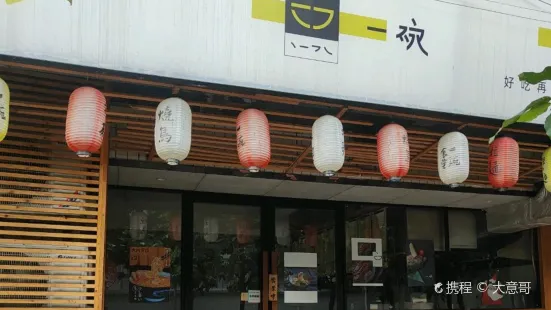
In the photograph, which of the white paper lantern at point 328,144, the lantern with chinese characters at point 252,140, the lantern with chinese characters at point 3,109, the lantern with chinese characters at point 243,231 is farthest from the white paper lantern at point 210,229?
the lantern with chinese characters at point 3,109

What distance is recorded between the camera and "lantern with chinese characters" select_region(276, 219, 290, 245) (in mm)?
9266

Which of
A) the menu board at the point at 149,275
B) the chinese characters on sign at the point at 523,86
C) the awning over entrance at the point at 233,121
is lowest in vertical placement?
the menu board at the point at 149,275

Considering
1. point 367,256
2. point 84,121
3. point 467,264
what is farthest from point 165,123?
point 467,264

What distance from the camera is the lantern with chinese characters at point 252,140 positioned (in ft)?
18.5

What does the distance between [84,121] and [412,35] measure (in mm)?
3684

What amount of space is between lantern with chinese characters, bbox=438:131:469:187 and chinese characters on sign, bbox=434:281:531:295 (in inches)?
166

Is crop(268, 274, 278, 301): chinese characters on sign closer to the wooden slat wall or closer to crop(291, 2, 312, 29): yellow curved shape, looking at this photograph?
the wooden slat wall

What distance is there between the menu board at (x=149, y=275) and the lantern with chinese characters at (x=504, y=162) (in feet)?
15.9

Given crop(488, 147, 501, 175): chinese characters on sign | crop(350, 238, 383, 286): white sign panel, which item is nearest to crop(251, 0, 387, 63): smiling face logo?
crop(488, 147, 501, 175): chinese characters on sign

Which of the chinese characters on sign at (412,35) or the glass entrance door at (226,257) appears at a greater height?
the chinese characters on sign at (412,35)

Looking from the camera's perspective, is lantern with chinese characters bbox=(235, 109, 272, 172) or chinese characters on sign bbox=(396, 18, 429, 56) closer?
lantern with chinese characters bbox=(235, 109, 272, 172)

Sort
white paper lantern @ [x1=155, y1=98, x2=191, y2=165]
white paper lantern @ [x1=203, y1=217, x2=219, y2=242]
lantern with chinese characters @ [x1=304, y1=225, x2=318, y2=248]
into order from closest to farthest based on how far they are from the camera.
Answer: white paper lantern @ [x1=155, y1=98, x2=191, y2=165] → white paper lantern @ [x1=203, y1=217, x2=219, y2=242] → lantern with chinese characters @ [x1=304, y1=225, x2=318, y2=248]

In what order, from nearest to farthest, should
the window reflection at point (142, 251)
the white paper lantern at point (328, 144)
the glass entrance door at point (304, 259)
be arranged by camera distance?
the white paper lantern at point (328, 144)
the window reflection at point (142, 251)
the glass entrance door at point (304, 259)

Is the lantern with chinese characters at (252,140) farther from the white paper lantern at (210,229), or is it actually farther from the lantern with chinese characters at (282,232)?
the lantern with chinese characters at (282,232)
